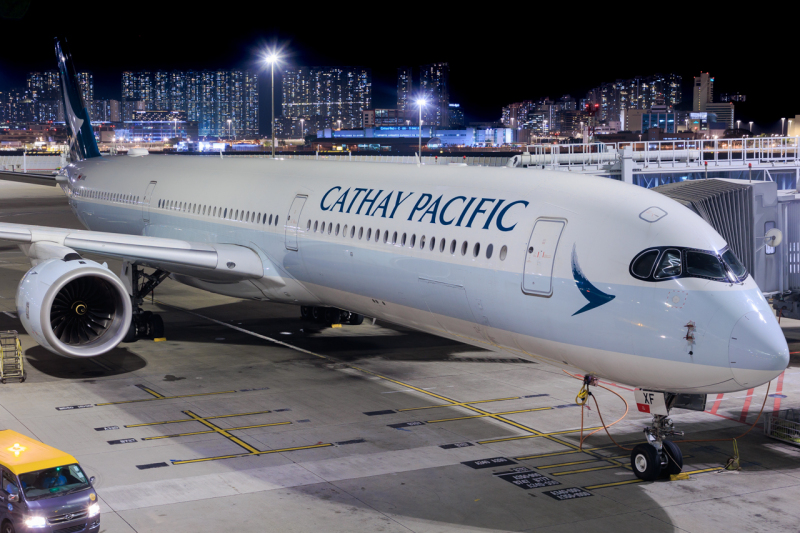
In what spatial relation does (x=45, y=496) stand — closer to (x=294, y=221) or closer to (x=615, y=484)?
(x=615, y=484)

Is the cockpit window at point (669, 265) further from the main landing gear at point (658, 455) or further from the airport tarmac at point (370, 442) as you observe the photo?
the airport tarmac at point (370, 442)

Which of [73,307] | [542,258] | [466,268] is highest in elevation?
[542,258]

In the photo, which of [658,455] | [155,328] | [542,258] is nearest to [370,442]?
[542,258]

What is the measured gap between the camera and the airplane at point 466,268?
38.4ft

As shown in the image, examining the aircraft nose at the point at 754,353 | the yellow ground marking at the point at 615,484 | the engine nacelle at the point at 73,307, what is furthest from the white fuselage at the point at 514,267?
the engine nacelle at the point at 73,307

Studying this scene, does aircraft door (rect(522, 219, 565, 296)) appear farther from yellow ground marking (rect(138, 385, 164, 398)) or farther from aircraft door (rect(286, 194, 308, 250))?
yellow ground marking (rect(138, 385, 164, 398))

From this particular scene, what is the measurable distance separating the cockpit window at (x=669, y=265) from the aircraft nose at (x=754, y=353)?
1.08 metres

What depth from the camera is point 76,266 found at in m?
19.0

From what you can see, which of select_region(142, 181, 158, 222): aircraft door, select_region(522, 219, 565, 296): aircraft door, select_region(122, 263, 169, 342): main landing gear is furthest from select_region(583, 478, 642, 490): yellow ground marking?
select_region(142, 181, 158, 222): aircraft door

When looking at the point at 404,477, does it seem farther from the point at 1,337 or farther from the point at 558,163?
the point at 558,163

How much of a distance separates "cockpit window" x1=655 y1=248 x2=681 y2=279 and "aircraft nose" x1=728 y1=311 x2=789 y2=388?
3.55 ft

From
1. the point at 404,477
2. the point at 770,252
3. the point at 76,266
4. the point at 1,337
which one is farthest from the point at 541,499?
the point at 1,337

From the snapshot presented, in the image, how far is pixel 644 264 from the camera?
39.7 feet

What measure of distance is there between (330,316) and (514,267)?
12.5 m
